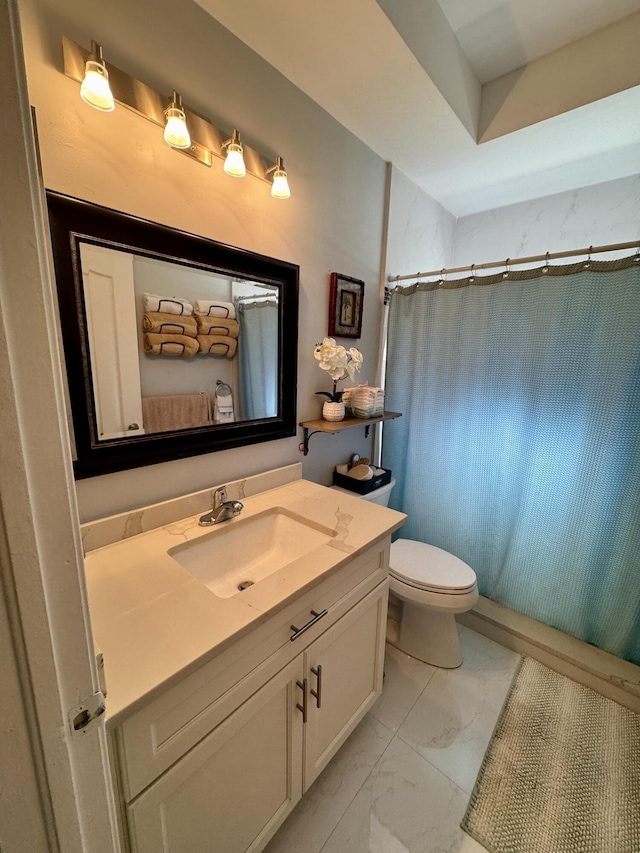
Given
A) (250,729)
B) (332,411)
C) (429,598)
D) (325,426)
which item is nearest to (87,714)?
(250,729)

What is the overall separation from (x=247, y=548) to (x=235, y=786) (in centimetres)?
57

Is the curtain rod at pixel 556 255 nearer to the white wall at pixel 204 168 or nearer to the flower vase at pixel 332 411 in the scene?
the white wall at pixel 204 168

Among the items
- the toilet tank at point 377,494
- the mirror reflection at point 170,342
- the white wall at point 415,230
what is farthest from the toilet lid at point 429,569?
the white wall at point 415,230

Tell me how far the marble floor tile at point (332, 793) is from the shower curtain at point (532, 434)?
1.01 meters

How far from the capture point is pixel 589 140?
150 cm

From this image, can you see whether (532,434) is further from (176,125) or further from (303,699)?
(176,125)

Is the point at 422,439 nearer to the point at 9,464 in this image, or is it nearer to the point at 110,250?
the point at 110,250

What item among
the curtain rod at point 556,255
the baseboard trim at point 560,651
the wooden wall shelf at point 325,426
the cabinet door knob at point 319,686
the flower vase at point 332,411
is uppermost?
the curtain rod at point 556,255

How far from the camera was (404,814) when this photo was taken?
1.07 metres

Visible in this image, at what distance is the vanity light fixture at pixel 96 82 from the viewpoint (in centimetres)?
77

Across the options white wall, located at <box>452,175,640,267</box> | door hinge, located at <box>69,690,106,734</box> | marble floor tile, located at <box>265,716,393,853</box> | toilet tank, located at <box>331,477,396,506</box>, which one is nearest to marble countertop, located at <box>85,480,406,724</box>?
door hinge, located at <box>69,690,106,734</box>

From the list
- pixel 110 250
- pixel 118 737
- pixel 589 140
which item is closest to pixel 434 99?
pixel 589 140

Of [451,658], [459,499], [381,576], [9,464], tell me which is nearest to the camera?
[9,464]

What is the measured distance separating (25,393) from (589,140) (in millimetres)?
2271
